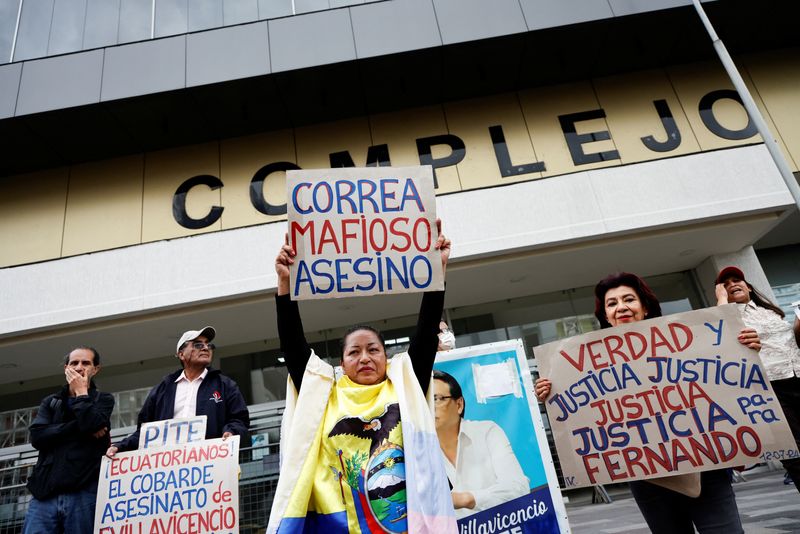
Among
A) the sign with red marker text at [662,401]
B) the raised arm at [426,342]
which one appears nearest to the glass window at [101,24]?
the raised arm at [426,342]

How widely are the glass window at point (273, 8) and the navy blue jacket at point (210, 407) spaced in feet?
25.1

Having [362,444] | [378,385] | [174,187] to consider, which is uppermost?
[174,187]

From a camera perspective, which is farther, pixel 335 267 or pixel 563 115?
pixel 563 115

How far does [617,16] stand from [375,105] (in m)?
4.56

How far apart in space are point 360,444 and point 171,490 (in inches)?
110

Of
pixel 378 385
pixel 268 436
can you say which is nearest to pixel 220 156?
pixel 268 436

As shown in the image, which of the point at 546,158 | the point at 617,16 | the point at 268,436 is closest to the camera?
the point at 268,436

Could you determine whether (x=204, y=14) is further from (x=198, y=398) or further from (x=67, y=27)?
(x=198, y=398)

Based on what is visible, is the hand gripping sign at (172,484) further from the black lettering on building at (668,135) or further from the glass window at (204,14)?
the black lettering on building at (668,135)

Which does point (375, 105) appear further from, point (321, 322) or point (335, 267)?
point (335, 267)

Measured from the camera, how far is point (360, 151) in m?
9.76

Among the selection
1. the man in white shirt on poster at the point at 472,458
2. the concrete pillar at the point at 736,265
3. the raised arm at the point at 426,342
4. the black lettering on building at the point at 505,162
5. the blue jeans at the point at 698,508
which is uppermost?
the black lettering on building at the point at 505,162

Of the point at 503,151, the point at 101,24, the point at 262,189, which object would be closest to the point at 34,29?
the point at 101,24

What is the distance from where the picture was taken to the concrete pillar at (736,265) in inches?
378
